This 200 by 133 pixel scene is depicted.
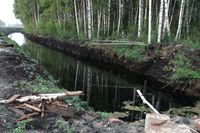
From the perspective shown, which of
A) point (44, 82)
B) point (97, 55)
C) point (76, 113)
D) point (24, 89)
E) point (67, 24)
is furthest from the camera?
point (67, 24)

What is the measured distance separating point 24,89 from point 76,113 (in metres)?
2.16

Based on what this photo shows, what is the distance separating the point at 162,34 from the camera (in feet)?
58.7

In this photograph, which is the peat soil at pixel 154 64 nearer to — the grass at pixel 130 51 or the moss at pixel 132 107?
the grass at pixel 130 51

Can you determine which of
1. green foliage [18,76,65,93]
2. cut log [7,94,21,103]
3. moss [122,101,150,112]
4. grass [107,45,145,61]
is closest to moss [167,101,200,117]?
moss [122,101,150,112]

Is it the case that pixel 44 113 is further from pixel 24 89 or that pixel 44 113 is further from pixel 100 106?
pixel 100 106

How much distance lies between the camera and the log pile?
23.4 feet

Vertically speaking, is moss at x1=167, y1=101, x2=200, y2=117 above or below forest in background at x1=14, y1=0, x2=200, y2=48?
below

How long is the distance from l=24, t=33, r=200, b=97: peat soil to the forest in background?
151 cm

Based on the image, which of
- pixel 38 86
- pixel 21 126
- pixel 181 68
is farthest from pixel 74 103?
pixel 181 68

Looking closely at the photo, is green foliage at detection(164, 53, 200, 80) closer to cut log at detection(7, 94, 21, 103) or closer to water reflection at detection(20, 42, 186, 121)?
water reflection at detection(20, 42, 186, 121)

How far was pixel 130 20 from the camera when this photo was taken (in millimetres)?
26984

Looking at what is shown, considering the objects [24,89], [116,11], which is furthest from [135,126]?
[116,11]

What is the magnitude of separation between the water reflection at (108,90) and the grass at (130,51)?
1.63 meters

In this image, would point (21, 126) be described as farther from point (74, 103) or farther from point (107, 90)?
point (107, 90)
